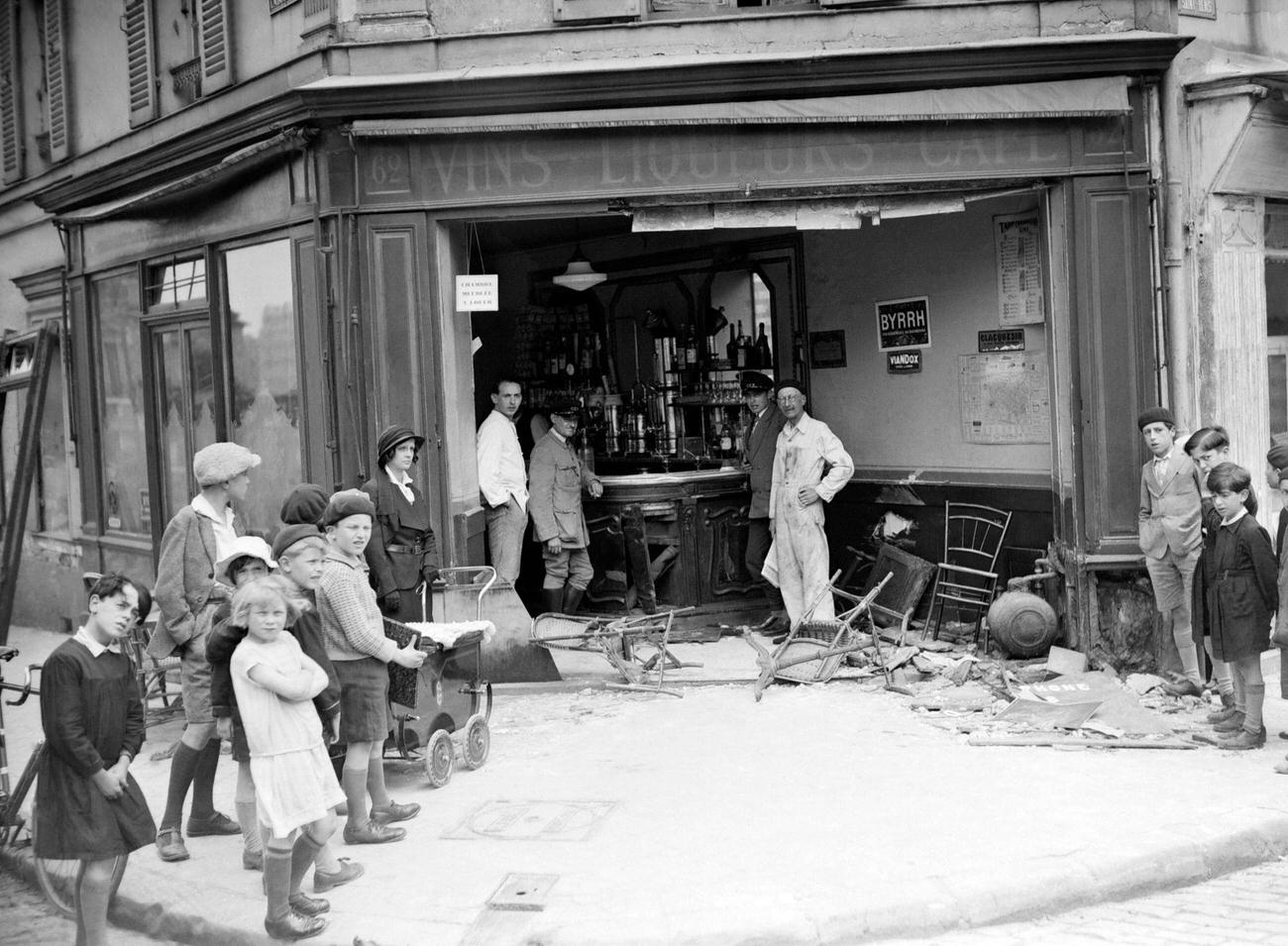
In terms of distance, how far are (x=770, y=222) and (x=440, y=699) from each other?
4483 millimetres

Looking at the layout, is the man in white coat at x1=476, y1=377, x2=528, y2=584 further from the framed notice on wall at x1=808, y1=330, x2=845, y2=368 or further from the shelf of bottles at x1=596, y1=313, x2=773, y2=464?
the framed notice on wall at x1=808, y1=330, x2=845, y2=368

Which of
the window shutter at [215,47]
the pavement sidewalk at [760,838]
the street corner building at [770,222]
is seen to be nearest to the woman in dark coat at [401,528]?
the pavement sidewalk at [760,838]

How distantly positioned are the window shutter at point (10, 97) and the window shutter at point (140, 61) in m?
3.10

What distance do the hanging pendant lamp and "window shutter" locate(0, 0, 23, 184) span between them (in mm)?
6817

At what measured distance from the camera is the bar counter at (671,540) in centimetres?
1151

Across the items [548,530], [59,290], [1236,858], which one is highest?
[59,290]

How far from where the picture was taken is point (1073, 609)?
9570 millimetres

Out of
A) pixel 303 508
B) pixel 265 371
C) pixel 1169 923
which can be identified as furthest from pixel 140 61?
pixel 1169 923

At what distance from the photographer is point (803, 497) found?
34.5 ft

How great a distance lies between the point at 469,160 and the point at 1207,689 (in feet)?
20.4

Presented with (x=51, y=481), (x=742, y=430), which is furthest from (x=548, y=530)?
(x=51, y=481)

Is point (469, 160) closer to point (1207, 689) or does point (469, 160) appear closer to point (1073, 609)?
point (1073, 609)

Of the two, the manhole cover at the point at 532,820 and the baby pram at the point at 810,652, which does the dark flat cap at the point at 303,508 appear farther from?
the baby pram at the point at 810,652

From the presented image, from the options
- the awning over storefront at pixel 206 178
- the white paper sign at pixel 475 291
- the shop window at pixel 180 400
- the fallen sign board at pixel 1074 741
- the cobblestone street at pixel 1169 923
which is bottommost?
the cobblestone street at pixel 1169 923
